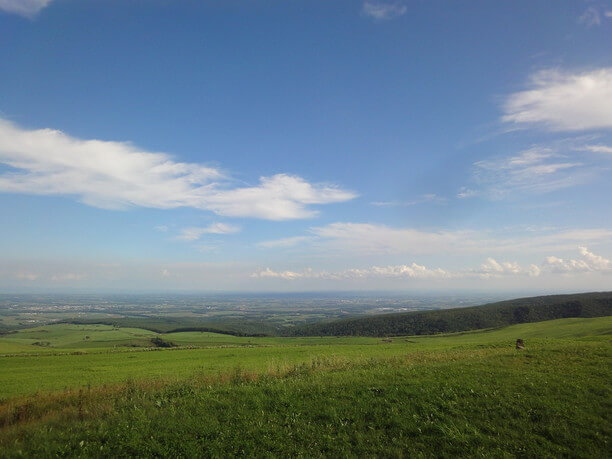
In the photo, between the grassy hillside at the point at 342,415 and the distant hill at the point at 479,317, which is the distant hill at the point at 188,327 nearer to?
the distant hill at the point at 479,317

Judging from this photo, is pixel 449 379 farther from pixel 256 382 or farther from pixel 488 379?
pixel 256 382

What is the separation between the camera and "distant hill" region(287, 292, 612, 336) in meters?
110

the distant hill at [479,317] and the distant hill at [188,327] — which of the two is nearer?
the distant hill at [479,317]

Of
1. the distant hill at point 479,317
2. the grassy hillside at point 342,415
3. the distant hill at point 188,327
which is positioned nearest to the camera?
the grassy hillside at point 342,415

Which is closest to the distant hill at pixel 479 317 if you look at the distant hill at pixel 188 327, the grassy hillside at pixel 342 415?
the distant hill at pixel 188 327

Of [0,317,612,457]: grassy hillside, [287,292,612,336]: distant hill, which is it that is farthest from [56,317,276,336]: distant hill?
[0,317,612,457]: grassy hillside

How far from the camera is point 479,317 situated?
12194cm

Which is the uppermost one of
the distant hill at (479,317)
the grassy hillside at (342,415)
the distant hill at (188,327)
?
the grassy hillside at (342,415)

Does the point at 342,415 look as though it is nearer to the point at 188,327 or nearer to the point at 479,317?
the point at 479,317

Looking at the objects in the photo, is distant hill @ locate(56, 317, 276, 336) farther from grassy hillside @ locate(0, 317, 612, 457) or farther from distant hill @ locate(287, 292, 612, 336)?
grassy hillside @ locate(0, 317, 612, 457)

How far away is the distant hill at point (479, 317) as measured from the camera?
110 metres

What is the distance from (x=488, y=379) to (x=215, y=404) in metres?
11.5

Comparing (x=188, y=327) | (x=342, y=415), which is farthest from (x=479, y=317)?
(x=342, y=415)

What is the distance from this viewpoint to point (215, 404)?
508 inches
